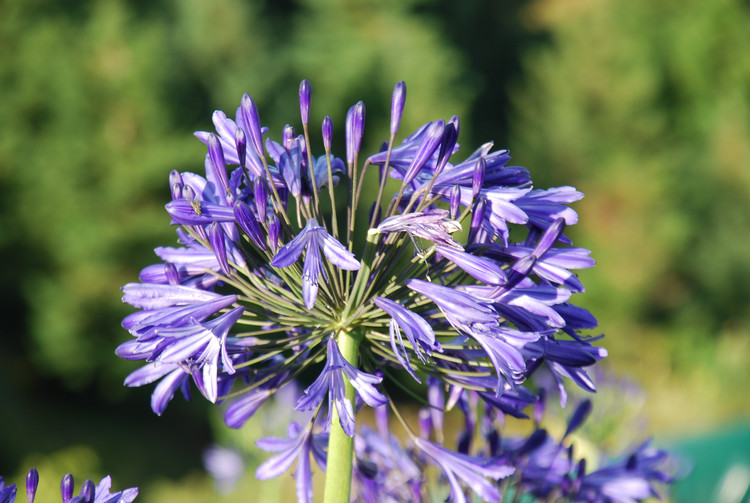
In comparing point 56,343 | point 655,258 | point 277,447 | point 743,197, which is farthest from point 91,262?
point 743,197

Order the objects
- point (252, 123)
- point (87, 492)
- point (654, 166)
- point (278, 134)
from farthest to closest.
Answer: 1. point (654, 166)
2. point (278, 134)
3. point (252, 123)
4. point (87, 492)

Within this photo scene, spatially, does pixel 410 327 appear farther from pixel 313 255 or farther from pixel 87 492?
pixel 87 492

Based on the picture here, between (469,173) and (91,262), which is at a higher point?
(469,173)

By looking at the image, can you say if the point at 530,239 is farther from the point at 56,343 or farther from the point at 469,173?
the point at 56,343

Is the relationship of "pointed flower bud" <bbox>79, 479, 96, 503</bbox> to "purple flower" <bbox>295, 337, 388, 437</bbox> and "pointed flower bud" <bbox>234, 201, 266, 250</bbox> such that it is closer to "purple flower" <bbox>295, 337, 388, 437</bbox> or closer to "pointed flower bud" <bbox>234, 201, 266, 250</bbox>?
"purple flower" <bbox>295, 337, 388, 437</bbox>

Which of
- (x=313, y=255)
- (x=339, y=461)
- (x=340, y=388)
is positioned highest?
(x=313, y=255)

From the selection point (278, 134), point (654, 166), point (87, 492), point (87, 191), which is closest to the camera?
point (87, 492)

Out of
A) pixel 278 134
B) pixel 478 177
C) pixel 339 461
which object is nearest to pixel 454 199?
pixel 478 177

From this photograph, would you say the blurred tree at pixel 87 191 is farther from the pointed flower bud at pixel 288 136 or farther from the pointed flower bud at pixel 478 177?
the pointed flower bud at pixel 478 177
